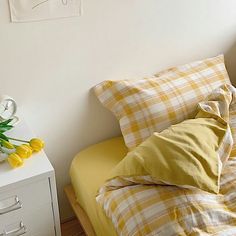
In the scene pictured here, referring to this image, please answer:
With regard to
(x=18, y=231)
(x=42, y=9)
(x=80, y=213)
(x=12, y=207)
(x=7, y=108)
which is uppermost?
(x=42, y=9)

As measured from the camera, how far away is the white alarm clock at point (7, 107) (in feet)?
4.14

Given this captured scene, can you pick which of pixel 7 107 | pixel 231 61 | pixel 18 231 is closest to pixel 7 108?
pixel 7 107

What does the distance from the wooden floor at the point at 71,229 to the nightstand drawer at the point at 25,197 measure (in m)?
0.54

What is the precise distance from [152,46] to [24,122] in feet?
2.23

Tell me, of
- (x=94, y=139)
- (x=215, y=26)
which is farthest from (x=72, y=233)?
(x=215, y=26)

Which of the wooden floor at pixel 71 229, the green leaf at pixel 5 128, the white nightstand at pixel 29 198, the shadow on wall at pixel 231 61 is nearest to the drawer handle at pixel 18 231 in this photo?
the white nightstand at pixel 29 198

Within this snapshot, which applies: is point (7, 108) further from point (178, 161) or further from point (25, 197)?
point (178, 161)

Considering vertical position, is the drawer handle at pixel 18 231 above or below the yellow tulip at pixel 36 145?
below

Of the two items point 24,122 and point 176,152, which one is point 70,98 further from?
point 176,152

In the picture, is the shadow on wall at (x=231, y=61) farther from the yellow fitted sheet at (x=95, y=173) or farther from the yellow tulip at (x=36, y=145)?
the yellow tulip at (x=36, y=145)

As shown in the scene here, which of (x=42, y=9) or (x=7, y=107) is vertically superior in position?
(x=42, y=9)

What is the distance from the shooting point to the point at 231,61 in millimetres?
1919

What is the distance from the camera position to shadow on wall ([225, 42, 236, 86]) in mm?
1883

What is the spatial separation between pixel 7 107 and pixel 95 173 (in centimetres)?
44
